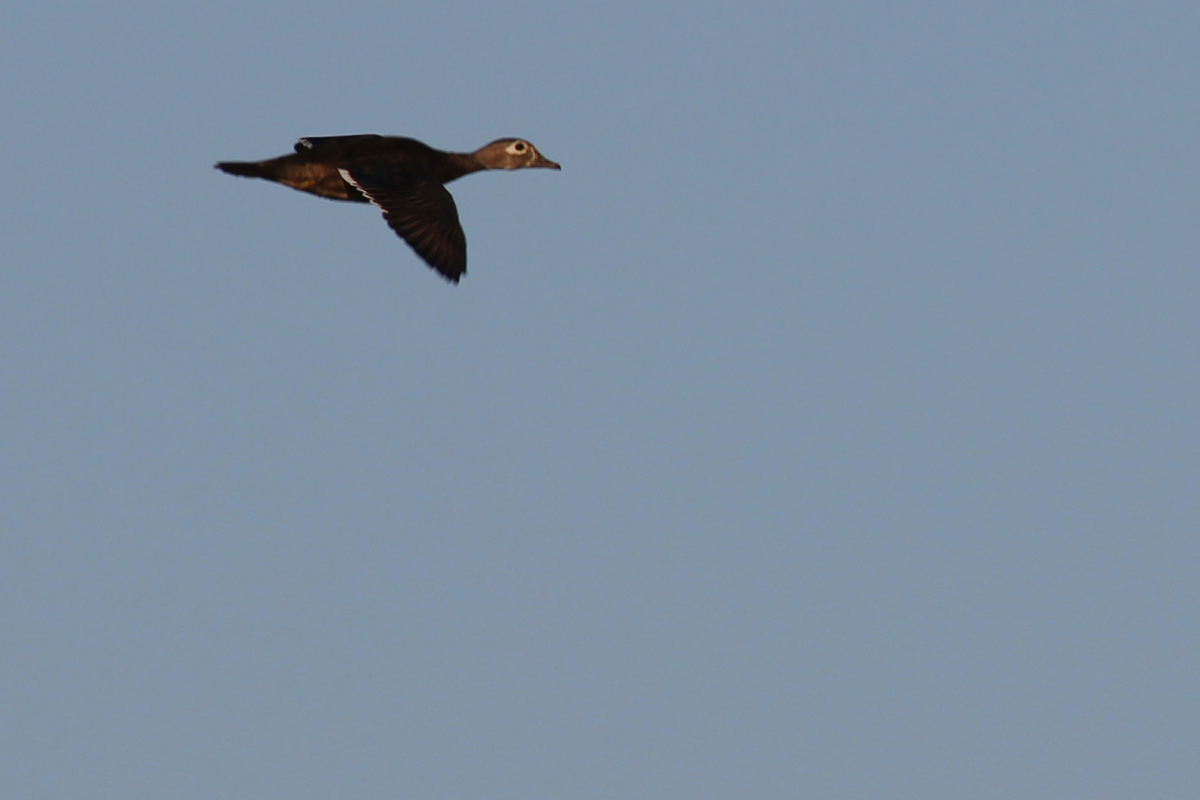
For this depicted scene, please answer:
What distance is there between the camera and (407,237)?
3581 centimetres

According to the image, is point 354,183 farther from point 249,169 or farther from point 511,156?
point 511,156

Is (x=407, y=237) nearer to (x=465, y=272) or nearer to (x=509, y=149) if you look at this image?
(x=465, y=272)

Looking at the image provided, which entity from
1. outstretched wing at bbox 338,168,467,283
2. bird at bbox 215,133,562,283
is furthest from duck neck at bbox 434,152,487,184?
outstretched wing at bbox 338,168,467,283

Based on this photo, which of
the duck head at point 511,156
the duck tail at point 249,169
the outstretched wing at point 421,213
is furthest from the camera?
the duck head at point 511,156

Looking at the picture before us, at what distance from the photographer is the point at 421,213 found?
36.2 metres

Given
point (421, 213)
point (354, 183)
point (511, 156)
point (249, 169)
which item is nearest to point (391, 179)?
point (354, 183)

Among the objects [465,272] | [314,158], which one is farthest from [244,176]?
[465,272]

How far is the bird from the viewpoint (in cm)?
3594

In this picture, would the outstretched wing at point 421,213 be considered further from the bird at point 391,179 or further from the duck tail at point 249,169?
the duck tail at point 249,169

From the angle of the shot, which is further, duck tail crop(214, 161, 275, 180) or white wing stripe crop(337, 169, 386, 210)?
duck tail crop(214, 161, 275, 180)

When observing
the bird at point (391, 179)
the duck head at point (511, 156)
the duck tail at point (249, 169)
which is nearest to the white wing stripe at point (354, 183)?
the bird at point (391, 179)

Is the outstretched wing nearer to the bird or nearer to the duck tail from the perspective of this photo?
the bird

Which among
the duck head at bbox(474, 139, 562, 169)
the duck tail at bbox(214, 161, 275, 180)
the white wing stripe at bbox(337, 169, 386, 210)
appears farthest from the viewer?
the duck head at bbox(474, 139, 562, 169)

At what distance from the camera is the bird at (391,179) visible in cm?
3594
